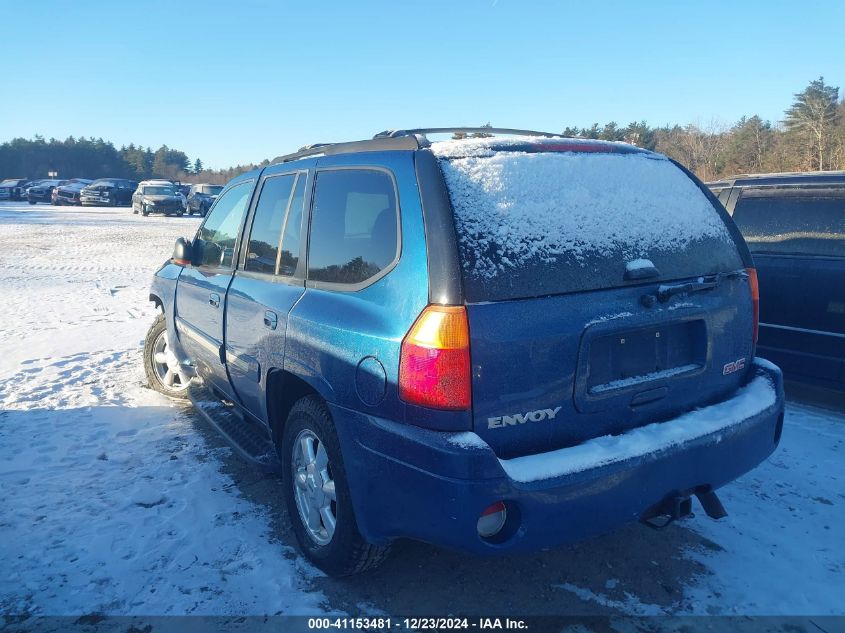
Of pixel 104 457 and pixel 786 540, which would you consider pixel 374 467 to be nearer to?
pixel 786 540

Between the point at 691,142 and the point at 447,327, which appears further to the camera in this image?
the point at 691,142

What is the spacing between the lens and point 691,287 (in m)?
2.55

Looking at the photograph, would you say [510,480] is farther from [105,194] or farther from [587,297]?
[105,194]

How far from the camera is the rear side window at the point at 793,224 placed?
467cm

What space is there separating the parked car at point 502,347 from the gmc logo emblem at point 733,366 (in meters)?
0.01

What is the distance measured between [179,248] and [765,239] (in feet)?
15.7

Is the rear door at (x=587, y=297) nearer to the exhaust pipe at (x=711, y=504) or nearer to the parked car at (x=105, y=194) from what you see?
the exhaust pipe at (x=711, y=504)

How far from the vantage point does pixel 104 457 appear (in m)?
3.98

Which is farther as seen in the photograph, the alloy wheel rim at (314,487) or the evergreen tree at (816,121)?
the evergreen tree at (816,121)

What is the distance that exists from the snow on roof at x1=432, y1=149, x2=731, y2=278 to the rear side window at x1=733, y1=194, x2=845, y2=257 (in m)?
2.50

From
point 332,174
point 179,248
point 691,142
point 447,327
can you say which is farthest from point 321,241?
point 691,142

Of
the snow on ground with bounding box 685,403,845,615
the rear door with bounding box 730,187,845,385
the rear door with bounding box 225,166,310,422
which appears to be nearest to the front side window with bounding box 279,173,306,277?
the rear door with bounding box 225,166,310,422

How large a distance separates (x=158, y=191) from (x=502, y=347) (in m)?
35.1

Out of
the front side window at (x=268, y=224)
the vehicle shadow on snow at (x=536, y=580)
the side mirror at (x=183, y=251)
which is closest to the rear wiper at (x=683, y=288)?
the vehicle shadow on snow at (x=536, y=580)
